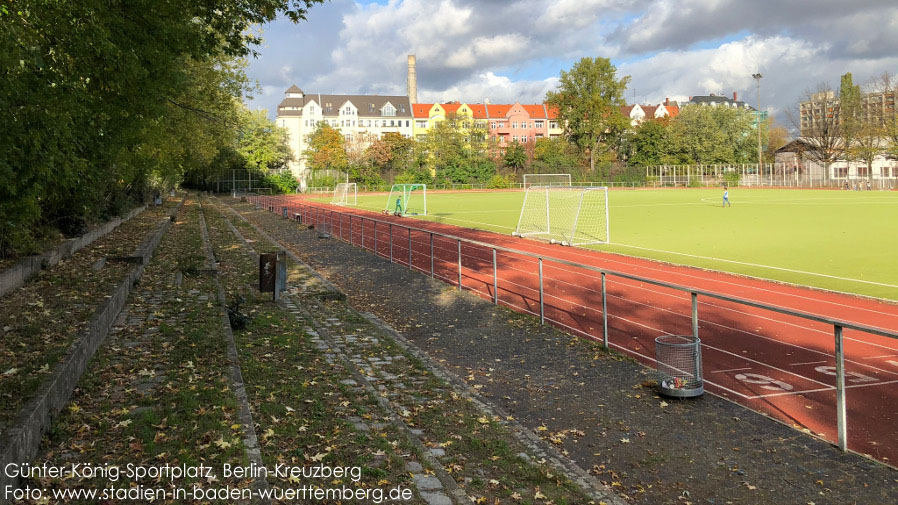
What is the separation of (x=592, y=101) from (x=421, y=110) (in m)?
50.2

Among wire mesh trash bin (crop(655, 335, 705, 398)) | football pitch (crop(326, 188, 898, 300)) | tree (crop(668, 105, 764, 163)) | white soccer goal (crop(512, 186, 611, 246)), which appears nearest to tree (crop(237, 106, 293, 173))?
tree (crop(668, 105, 764, 163))

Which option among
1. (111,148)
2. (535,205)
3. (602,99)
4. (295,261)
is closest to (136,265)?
(111,148)

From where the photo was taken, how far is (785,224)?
98.8 ft

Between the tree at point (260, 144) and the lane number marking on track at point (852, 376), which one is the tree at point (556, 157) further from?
the lane number marking on track at point (852, 376)

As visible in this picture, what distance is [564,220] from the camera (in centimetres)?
3300

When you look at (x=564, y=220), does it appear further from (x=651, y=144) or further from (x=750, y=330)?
(x=651, y=144)

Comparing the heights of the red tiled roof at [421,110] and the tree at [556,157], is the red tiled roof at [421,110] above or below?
above

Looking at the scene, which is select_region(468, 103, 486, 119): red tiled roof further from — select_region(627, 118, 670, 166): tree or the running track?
the running track

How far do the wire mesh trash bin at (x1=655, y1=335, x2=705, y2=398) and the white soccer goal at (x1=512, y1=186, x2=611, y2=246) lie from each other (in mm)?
16164

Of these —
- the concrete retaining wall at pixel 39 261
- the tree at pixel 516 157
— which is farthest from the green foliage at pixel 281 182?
the concrete retaining wall at pixel 39 261

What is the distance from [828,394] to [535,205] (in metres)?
28.7

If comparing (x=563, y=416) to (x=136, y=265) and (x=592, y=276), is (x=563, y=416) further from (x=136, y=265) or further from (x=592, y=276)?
(x=136, y=265)

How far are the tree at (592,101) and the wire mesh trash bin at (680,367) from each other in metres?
89.2

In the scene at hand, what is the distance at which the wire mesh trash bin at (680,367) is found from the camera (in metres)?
7.04
